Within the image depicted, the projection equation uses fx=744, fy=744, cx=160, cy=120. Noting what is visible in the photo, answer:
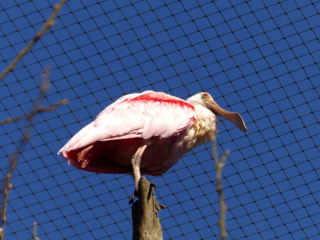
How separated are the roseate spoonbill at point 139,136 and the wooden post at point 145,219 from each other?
1.19 m

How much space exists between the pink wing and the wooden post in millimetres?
1233

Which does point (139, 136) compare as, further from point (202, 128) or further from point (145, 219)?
point (145, 219)

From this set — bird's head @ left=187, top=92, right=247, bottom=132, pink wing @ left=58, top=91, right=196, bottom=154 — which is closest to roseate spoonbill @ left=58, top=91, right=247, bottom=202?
pink wing @ left=58, top=91, right=196, bottom=154

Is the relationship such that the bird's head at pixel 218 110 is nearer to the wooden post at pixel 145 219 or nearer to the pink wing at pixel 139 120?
the pink wing at pixel 139 120

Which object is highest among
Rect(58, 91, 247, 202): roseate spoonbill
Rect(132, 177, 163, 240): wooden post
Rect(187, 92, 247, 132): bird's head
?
Rect(132, 177, 163, 240): wooden post

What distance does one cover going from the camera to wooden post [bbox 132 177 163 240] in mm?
2963

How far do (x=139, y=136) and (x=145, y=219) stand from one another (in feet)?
5.11

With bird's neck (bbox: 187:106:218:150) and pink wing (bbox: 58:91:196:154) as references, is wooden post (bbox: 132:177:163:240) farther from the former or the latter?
bird's neck (bbox: 187:106:218:150)

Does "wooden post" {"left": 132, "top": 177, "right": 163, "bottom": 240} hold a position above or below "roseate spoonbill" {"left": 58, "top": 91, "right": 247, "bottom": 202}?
above

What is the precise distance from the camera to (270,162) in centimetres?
589

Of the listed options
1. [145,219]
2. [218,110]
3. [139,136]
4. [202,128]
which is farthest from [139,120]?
[145,219]

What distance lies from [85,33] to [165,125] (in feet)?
4.77

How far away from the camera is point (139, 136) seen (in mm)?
4562

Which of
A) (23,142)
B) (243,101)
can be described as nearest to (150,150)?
(243,101)
